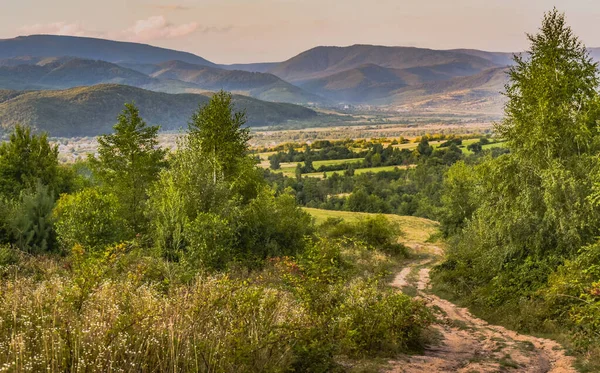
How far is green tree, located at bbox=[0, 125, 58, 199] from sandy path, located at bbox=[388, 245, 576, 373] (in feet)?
94.9

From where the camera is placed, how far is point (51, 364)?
5480mm

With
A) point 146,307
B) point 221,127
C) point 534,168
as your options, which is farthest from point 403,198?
point 146,307

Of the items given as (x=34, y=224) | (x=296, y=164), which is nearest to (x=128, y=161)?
(x=34, y=224)

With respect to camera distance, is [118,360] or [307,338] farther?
[307,338]

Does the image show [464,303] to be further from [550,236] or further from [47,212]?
[47,212]

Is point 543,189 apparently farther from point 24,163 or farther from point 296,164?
point 296,164

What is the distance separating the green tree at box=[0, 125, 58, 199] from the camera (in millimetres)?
32469

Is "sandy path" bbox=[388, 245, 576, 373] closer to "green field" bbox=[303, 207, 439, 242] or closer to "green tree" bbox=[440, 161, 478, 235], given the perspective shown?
"green tree" bbox=[440, 161, 478, 235]

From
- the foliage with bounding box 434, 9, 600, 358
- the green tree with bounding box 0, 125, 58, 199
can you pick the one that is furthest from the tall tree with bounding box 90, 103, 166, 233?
the foliage with bounding box 434, 9, 600, 358

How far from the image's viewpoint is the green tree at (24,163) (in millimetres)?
32469

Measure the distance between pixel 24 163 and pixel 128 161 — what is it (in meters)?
7.35

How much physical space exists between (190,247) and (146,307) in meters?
12.3

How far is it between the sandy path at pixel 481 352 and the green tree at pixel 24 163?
28918 millimetres

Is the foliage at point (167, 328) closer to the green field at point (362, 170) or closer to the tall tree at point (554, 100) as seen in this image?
the tall tree at point (554, 100)
